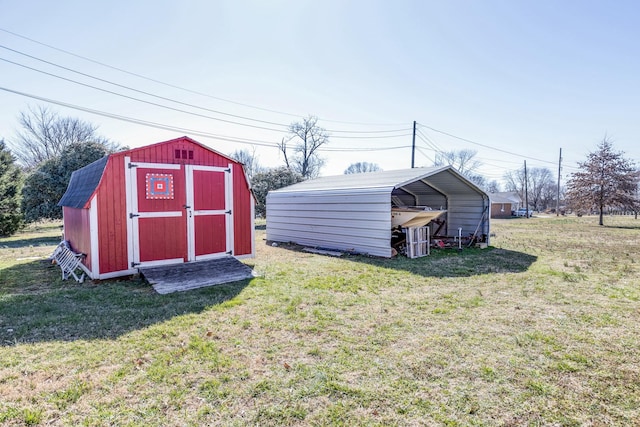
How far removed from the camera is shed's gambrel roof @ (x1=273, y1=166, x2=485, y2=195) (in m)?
8.95

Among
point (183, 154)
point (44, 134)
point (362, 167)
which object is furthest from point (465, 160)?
point (44, 134)

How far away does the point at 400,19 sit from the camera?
9.53m

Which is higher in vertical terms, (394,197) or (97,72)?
(97,72)

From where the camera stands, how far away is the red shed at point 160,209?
228 inches

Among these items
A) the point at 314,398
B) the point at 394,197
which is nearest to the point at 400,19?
the point at 394,197

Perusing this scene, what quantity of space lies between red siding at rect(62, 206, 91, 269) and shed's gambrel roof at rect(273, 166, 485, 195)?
21.4 feet

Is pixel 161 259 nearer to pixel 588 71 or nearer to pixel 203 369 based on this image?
pixel 203 369

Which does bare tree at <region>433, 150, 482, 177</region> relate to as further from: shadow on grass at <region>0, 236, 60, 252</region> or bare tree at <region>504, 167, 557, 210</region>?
shadow on grass at <region>0, 236, 60, 252</region>

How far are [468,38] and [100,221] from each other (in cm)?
1186

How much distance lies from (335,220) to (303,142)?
2377 centimetres

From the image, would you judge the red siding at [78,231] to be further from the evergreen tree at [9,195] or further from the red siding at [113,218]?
the evergreen tree at [9,195]

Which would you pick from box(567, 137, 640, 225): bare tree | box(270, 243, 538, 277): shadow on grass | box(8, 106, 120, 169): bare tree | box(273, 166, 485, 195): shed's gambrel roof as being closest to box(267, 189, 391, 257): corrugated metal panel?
box(273, 166, 485, 195): shed's gambrel roof

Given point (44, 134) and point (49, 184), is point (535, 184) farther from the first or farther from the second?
point (44, 134)

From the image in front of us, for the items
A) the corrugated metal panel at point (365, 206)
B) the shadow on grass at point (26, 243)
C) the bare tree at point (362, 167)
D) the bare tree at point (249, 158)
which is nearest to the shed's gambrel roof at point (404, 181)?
the corrugated metal panel at point (365, 206)
